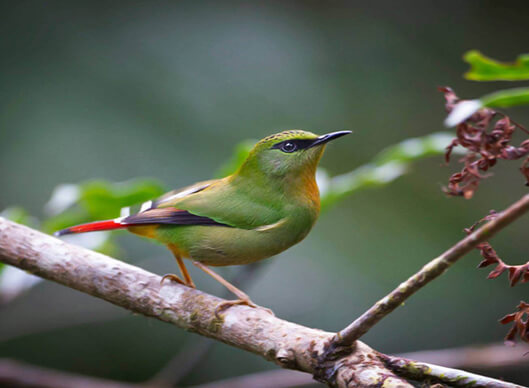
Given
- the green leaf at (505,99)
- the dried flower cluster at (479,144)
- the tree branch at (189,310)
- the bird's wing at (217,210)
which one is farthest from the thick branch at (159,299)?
the green leaf at (505,99)

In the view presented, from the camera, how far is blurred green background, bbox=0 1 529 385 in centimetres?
519

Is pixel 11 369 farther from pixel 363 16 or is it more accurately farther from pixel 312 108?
pixel 363 16

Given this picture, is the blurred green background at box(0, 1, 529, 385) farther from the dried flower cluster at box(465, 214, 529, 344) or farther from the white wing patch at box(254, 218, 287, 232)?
the dried flower cluster at box(465, 214, 529, 344)

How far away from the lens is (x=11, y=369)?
3715 millimetres

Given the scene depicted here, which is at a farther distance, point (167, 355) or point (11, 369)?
point (167, 355)

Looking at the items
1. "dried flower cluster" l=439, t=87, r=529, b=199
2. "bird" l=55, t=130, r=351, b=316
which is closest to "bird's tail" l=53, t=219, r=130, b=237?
"bird" l=55, t=130, r=351, b=316

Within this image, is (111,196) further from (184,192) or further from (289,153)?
(289,153)

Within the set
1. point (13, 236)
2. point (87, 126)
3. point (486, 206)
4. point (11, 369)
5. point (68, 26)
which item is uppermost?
point (68, 26)

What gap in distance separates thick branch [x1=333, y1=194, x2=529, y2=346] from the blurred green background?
6.71 feet

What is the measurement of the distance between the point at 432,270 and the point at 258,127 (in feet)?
15.9

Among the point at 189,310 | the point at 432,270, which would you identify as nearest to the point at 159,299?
the point at 189,310

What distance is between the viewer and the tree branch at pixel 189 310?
187 centimetres

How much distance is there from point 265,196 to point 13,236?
1.22 metres

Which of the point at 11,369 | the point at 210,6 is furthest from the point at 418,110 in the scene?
the point at 11,369
